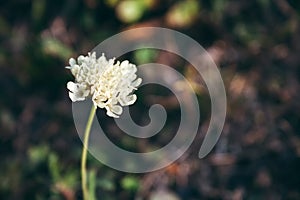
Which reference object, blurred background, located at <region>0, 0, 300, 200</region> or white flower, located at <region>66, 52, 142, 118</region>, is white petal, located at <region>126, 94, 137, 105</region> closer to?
white flower, located at <region>66, 52, 142, 118</region>

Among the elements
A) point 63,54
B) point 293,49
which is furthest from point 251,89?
point 63,54

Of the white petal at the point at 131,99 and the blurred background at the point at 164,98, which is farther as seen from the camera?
the blurred background at the point at 164,98

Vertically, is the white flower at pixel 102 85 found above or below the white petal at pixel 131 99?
above

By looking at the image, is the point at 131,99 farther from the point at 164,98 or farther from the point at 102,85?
the point at 164,98

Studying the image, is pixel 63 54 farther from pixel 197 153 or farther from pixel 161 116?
pixel 197 153

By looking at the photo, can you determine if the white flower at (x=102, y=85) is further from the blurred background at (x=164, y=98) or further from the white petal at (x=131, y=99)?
the blurred background at (x=164, y=98)

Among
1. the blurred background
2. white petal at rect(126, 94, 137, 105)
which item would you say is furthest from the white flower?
the blurred background

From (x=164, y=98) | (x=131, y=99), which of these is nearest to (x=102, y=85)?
(x=131, y=99)

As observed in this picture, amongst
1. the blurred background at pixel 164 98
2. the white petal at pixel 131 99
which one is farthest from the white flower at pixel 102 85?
the blurred background at pixel 164 98
